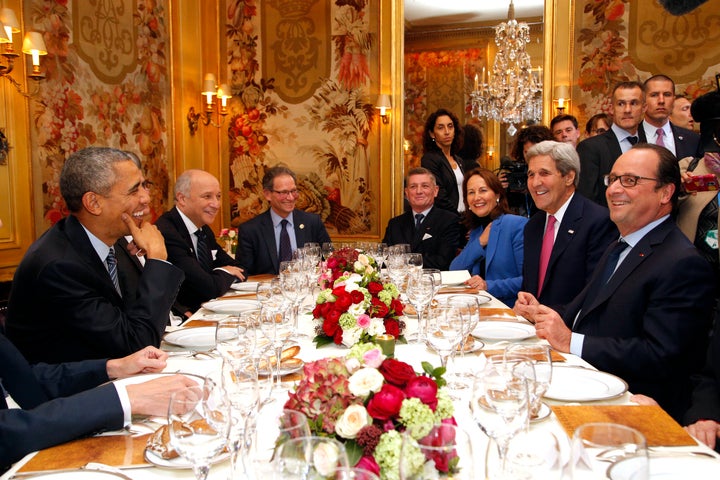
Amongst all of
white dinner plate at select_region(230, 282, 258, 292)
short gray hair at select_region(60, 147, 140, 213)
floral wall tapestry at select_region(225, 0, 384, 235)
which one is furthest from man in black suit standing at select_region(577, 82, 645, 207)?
short gray hair at select_region(60, 147, 140, 213)

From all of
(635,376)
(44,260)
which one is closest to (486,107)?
(635,376)

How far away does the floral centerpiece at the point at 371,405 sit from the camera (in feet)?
3.18

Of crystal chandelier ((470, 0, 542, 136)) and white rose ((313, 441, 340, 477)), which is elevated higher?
crystal chandelier ((470, 0, 542, 136))

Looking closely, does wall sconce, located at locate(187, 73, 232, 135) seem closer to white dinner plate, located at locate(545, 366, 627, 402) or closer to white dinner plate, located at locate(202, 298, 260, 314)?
white dinner plate, located at locate(202, 298, 260, 314)

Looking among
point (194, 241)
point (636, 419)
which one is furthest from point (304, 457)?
point (194, 241)

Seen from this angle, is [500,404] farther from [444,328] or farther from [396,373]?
[444,328]

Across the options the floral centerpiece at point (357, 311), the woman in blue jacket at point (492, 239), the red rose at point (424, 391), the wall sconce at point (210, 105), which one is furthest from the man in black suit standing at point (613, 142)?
the wall sconce at point (210, 105)

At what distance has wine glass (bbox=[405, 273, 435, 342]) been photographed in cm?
219

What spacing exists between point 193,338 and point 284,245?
2.55m

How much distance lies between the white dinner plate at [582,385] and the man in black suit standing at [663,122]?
3.39 m

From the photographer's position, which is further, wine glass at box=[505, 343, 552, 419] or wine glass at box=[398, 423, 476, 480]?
wine glass at box=[505, 343, 552, 419]

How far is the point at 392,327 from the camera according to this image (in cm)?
209

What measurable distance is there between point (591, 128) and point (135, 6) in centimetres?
466

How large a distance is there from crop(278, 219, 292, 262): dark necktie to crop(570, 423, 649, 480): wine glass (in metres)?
3.93
